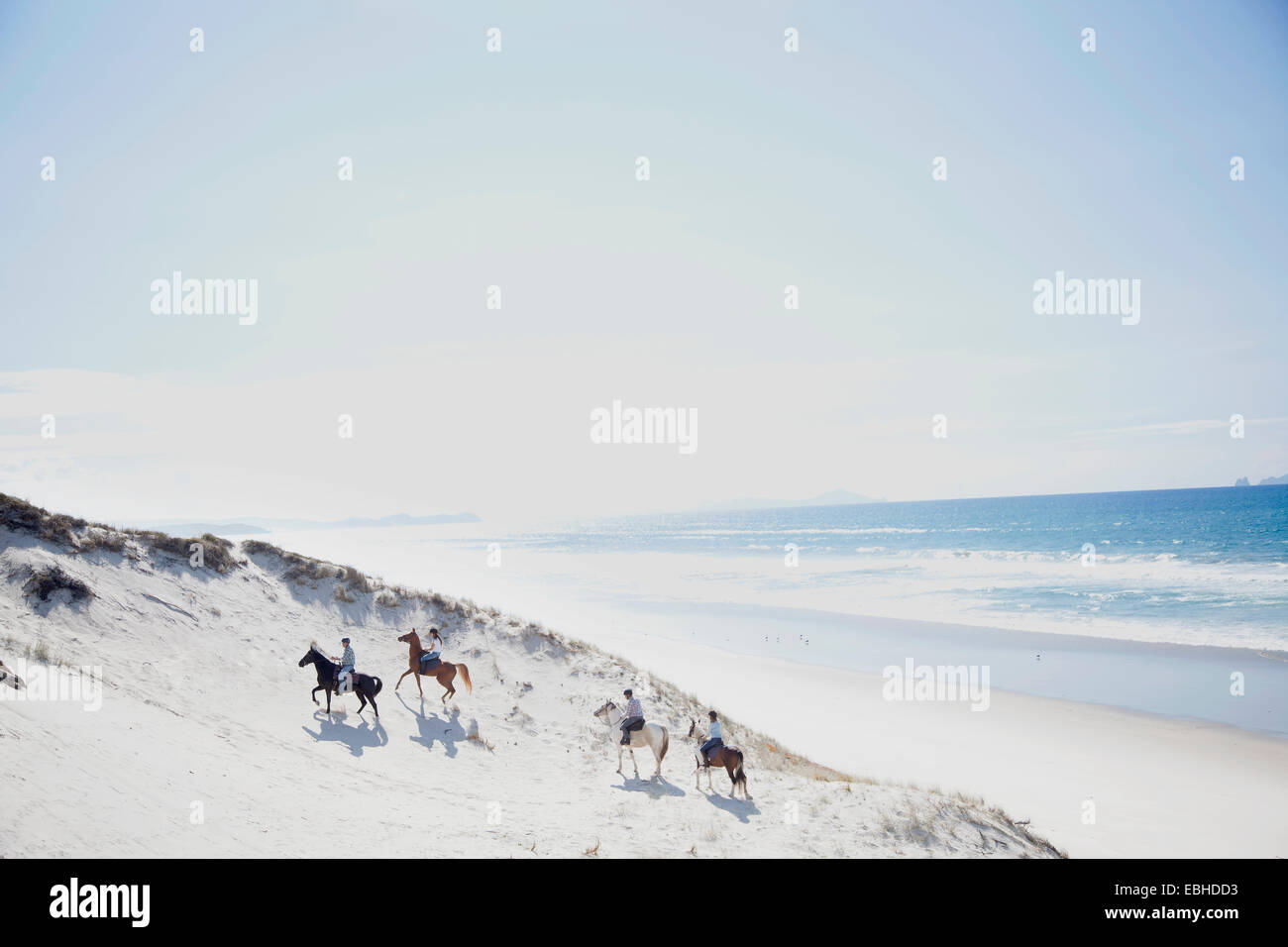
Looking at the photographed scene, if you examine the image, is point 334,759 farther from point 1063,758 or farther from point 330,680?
point 1063,758

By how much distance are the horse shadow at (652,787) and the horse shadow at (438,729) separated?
13.4 ft

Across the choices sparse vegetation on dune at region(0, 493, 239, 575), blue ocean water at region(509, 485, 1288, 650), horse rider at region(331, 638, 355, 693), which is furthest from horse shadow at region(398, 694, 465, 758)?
blue ocean water at region(509, 485, 1288, 650)

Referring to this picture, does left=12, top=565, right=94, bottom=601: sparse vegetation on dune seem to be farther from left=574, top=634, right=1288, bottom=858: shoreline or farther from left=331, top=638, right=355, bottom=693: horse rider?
left=574, top=634, right=1288, bottom=858: shoreline

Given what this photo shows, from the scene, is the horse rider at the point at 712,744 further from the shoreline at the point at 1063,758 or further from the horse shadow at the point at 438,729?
the horse shadow at the point at 438,729

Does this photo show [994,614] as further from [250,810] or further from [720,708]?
[250,810]

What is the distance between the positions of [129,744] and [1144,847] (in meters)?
18.1

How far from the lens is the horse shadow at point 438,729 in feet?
50.0

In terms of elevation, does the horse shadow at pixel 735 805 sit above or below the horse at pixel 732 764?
below

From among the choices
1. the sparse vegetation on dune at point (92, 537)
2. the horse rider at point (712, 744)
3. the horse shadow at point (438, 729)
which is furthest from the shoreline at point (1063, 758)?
the sparse vegetation on dune at point (92, 537)

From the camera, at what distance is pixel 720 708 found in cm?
2123

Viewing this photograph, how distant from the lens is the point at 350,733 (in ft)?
48.4

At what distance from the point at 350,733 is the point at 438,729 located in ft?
6.74

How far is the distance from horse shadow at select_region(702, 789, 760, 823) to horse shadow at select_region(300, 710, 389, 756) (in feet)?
24.0
